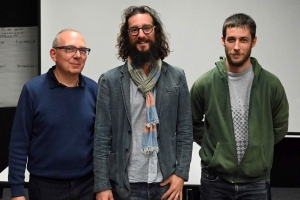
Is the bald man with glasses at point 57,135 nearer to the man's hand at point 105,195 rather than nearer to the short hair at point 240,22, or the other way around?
the man's hand at point 105,195

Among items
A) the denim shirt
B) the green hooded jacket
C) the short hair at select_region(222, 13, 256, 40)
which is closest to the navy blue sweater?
the denim shirt

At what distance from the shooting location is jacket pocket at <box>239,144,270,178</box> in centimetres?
219

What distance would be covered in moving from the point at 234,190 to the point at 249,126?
34 centimetres

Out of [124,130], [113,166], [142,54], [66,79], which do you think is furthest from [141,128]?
[66,79]

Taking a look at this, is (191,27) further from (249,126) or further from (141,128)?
(141,128)

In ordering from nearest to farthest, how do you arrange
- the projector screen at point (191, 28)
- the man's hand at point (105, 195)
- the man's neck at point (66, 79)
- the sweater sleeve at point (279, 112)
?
1. the man's hand at point (105, 195)
2. the man's neck at point (66, 79)
3. the sweater sleeve at point (279, 112)
4. the projector screen at point (191, 28)

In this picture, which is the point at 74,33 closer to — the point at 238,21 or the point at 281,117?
the point at 238,21

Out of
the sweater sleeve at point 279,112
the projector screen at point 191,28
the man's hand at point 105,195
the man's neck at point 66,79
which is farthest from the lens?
the projector screen at point 191,28

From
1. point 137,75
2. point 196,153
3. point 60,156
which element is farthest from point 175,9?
point 60,156

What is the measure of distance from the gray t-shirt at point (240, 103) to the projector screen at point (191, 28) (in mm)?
1761

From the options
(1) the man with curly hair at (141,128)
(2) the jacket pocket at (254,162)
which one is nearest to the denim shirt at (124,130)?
(1) the man with curly hair at (141,128)

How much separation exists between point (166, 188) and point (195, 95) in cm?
60

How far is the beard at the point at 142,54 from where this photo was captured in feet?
6.67

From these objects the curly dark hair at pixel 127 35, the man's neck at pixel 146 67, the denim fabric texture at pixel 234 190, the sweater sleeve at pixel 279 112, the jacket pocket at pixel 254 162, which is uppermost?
the curly dark hair at pixel 127 35
